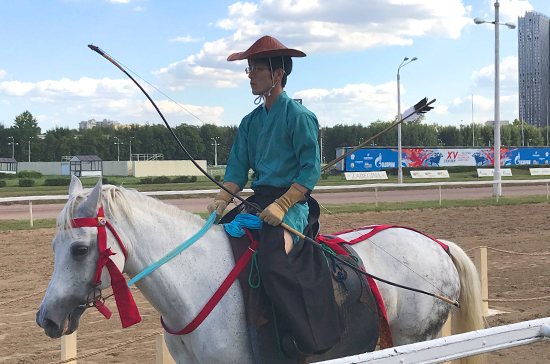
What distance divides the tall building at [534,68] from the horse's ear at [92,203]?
121m

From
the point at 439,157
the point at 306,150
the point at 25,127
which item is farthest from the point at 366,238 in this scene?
the point at 25,127

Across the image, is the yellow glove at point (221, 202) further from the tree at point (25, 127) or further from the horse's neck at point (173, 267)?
the tree at point (25, 127)

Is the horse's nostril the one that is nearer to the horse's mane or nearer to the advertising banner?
the horse's mane

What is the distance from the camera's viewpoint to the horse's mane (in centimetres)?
217

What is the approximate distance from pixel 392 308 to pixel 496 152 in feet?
57.6

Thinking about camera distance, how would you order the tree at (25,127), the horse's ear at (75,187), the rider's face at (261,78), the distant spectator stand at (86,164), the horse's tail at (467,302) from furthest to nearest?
the tree at (25,127) < the distant spectator stand at (86,164) < the horse's tail at (467,302) < the rider's face at (261,78) < the horse's ear at (75,187)

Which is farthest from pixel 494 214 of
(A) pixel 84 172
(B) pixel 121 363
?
(A) pixel 84 172

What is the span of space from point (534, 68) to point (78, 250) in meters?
127

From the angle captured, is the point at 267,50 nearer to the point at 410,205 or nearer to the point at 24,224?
the point at 24,224

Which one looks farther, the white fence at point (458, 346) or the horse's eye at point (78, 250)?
the horse's eye at point (78, 250)

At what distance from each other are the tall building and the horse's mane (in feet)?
396

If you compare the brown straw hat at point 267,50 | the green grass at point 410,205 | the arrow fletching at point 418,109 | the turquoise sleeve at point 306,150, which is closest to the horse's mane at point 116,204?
the turquoise sleeve at point 306,150

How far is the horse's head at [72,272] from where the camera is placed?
6.89 ft

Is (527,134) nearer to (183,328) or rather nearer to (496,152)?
(496,152)
